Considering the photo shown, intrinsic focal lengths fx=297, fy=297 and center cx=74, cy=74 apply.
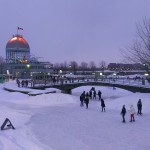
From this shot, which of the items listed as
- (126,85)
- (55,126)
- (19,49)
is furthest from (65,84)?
(19,49)

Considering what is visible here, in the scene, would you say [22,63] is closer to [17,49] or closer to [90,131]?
[17,49]

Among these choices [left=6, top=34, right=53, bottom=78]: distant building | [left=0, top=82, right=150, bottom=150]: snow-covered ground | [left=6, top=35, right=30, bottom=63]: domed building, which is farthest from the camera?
[left=6, top=35, right=30, bottom=63]: domed building

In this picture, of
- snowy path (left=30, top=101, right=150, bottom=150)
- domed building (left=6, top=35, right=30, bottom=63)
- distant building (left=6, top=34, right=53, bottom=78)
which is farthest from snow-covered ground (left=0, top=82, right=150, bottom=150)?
domed building (left=6, top=35, right=30, bottom=63)

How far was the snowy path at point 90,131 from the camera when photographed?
15.5m

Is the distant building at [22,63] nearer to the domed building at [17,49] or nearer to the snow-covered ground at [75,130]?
the domed building at [17,49]

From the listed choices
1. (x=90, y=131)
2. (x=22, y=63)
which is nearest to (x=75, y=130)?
(x=90, y=131)

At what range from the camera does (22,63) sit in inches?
4065

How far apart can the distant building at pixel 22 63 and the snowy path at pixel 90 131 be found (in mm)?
59282

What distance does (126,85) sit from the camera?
135ft

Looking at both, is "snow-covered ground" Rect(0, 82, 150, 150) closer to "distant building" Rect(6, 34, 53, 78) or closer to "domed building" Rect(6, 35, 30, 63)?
"distant building" Rect(6, 34, 53, 78)

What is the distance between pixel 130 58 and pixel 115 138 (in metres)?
22.8

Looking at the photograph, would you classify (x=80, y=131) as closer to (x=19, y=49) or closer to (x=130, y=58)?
(x=130, y=58)

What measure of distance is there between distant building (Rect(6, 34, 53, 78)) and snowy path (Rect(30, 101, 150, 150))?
5928 centimetres

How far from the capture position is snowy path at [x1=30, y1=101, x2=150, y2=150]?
1555cm
